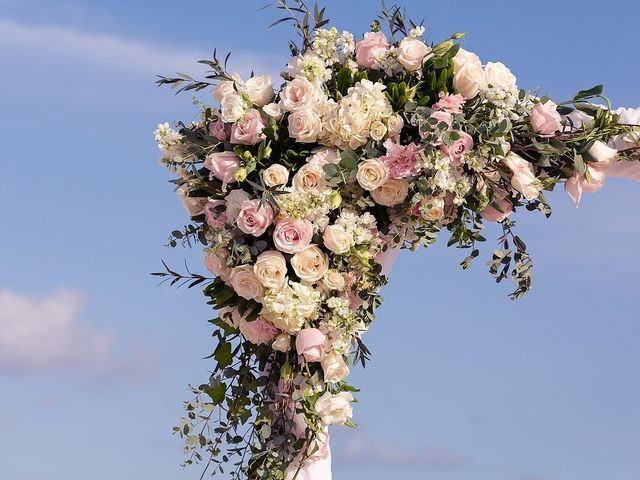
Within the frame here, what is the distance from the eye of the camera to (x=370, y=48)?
3.59 m

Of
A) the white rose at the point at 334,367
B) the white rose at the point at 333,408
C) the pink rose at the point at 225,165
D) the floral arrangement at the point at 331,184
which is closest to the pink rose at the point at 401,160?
the floral arrangement at the point at 331,184

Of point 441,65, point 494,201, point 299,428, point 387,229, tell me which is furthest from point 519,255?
point 299,428

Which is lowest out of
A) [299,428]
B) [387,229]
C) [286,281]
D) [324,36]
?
[299,428]

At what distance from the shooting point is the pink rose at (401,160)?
342cm

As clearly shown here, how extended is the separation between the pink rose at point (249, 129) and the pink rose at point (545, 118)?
1.03 meters

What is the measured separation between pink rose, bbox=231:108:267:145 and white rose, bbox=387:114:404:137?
0.46 metres

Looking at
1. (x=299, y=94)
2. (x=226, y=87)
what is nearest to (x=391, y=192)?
(x=299, y=94)

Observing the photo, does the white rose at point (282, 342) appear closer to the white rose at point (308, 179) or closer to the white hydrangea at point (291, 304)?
the white hydrangea at point (291, 304)

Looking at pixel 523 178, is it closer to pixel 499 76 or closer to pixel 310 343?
pixel 499 76

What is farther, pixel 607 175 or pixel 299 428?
pixel 607 175

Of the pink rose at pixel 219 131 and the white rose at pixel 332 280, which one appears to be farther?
the pink rose at pixel 219 131

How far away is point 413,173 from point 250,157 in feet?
1.96

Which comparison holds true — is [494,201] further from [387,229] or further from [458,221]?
[387,229]

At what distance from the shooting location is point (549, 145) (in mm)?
3617
